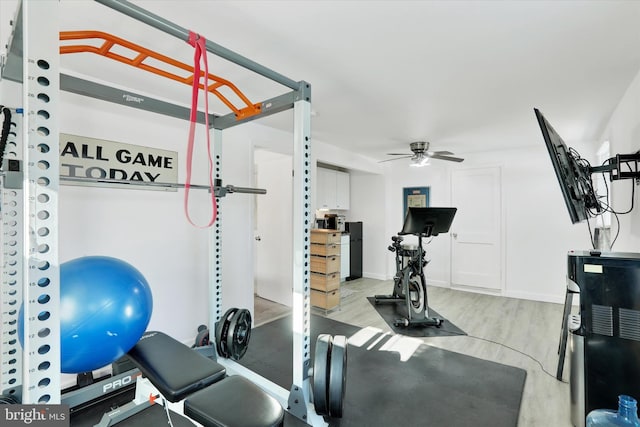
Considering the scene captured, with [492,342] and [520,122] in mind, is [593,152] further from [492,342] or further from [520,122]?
[492,342]

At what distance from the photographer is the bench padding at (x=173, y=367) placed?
118cm

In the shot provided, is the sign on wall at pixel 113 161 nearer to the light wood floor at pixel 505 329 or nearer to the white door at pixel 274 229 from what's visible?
the white door at pixel 274 229

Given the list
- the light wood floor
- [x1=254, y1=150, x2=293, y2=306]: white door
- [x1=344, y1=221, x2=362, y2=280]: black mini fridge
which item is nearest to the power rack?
the light wood floor

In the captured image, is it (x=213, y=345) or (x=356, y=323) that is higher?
(x=213, y=345)

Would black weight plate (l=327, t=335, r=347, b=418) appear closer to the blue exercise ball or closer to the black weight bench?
the black weight bench

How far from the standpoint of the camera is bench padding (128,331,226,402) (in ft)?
3.87

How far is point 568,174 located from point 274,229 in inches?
138

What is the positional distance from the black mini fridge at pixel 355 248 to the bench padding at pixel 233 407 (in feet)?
16.1

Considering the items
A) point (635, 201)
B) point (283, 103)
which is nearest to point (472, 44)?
point (283, 103)

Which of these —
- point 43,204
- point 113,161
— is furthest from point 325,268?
point 43,204

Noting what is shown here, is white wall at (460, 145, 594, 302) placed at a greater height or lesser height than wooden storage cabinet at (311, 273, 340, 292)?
greater

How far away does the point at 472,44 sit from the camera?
182 centimetres

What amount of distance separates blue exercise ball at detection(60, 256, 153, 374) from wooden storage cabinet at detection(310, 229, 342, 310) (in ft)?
8.97

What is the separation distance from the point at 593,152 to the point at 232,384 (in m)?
5.46
